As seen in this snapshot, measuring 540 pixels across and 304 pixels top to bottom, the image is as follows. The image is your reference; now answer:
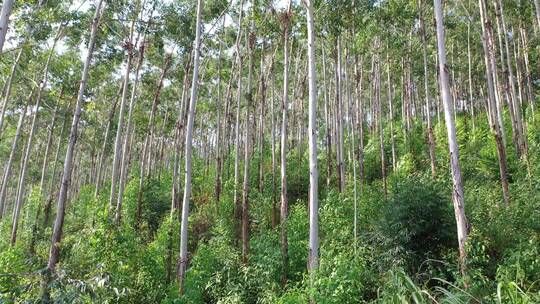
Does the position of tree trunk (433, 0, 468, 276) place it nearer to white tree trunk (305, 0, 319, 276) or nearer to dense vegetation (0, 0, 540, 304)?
dense vegetation (0, 0, 540, 304)

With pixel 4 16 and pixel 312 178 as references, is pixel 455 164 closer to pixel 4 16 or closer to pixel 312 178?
pixel 312 178

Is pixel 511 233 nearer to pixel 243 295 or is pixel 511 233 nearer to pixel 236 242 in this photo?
pixel 243 295

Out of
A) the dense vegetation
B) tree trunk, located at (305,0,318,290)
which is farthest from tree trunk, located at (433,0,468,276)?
tree trunk, located at (305,0,318,290)

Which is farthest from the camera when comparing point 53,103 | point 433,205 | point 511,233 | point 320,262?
point 53,103

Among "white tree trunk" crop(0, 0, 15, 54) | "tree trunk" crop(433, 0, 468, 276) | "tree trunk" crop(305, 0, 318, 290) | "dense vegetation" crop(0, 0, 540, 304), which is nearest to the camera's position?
"white tree trunk" crop(0, 0, 15, 54)

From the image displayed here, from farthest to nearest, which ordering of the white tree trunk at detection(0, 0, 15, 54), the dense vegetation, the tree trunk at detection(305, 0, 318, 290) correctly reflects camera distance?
1. the tree trunk at detection(305, 0, 318, 290)
2. the dense vegetation
3. the white tree trunk at detection(0, 0, 15, 54)

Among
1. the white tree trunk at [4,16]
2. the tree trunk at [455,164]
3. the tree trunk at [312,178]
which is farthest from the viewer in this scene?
the tree trunk at [312,178]

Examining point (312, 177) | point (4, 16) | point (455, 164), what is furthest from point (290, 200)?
point (4, 16)

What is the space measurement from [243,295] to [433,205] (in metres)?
4.44

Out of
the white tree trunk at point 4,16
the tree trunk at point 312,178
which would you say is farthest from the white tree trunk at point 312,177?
the white tree trunk at point 4,16

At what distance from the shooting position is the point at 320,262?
24.6 feet

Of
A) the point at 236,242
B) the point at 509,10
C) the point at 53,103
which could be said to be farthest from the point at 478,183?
the point at 53,103

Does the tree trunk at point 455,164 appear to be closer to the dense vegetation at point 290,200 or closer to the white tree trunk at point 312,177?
the dense vegetation at point 290,200

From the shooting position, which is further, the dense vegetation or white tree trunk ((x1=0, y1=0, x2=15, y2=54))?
the dense vegetation
